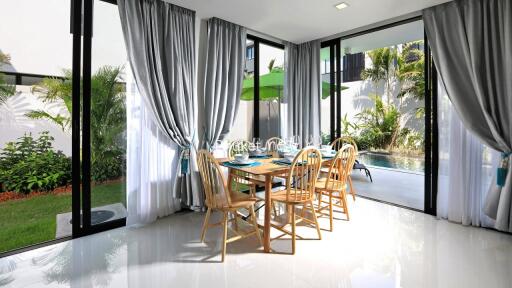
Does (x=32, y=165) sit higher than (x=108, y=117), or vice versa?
(x=108, y=117)

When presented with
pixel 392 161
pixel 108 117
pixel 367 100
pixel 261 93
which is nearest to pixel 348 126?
pixel 367 100

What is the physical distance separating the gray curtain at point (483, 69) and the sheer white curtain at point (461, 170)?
15cm

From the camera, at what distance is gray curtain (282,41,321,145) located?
464 centimetres

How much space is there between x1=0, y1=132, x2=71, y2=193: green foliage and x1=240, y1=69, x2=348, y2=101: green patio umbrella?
2.59 m

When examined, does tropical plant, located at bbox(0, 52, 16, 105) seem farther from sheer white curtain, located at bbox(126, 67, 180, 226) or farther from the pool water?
the pool water

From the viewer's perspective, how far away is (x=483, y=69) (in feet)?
9.36

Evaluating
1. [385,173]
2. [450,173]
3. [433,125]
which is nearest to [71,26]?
[433,125]

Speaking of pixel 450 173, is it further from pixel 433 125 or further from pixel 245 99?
pixel 245 99

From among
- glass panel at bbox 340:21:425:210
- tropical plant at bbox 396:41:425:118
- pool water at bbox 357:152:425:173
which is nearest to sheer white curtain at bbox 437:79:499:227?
glass panel at bbox 340:21:425:210

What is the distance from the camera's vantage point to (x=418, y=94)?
287 inches

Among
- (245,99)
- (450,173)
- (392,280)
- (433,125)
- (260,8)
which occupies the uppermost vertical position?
(260,8)

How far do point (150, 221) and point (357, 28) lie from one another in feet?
12.9

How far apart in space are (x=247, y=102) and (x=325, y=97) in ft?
4.50

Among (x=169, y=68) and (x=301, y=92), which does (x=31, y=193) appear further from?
(x=301, y=92)
